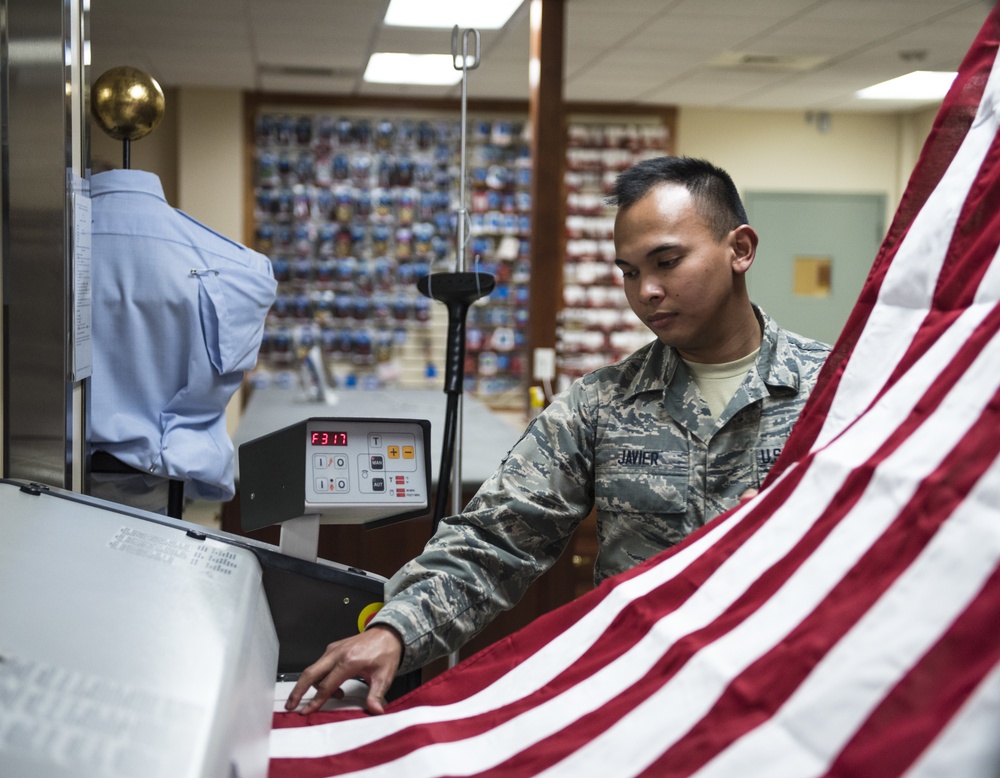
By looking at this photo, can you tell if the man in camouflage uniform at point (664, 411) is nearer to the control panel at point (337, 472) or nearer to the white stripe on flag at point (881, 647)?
the control panel at point (337, 472)

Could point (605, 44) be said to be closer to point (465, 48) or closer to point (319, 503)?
point (465, 48)

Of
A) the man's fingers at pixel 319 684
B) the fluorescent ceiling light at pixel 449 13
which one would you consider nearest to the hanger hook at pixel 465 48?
the man's fingers at pixel 319 684

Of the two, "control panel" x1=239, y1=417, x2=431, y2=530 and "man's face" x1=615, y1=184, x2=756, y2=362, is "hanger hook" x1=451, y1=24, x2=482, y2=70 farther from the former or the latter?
"control panel" x1=239, y1=417, x2=431, y2=530

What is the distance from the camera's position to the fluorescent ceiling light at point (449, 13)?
550 centimetres

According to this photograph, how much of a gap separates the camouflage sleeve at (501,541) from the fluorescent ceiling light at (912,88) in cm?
655

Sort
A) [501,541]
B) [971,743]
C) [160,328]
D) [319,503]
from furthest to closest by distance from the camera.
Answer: [160,328] < [501,541] < [319,503] < [971,743]

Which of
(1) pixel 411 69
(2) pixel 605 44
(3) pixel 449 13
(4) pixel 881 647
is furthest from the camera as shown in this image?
(1) pixel 411 69

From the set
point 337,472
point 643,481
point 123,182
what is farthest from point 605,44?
point 337,472

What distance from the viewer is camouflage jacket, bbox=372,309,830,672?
163 cm

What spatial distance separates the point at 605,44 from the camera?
648cm

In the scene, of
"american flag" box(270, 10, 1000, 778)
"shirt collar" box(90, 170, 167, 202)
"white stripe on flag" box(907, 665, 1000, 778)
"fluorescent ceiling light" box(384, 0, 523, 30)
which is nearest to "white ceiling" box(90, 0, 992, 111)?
"fluorescent ceiling light" box(384, 0, 523, 30)

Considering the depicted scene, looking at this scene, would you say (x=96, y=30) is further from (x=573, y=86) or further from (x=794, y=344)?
(x=794, y=344)

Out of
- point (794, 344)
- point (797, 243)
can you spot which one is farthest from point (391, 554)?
point (797, 243)

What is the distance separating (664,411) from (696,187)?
0.40m
